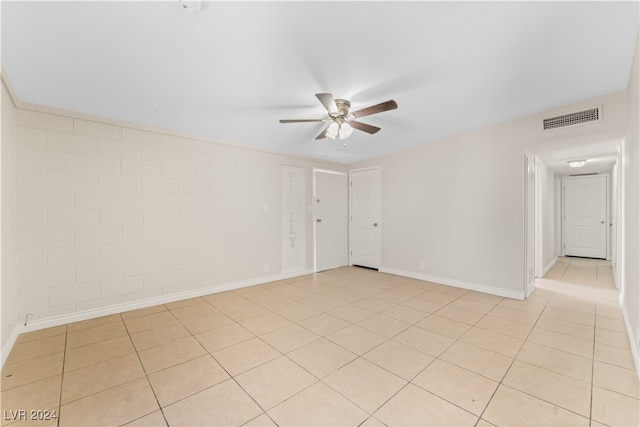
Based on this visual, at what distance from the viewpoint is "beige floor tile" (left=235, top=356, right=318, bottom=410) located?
175cm

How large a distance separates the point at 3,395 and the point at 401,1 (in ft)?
11.9

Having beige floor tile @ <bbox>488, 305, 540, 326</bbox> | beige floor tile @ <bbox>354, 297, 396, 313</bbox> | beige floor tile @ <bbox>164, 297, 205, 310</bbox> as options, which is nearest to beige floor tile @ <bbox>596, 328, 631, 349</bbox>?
beige floor tile @ <bbox>488, 305, 540, 326</bbox>

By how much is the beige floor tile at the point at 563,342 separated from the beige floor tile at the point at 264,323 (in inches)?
98.0

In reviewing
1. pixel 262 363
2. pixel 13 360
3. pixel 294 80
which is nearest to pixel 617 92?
pixel 294 80

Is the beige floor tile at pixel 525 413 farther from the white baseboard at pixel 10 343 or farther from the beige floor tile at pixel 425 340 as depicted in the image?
the white baseboard at pixel 10 343

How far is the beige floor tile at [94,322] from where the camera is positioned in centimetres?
280

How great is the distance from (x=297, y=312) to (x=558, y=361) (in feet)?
8.21

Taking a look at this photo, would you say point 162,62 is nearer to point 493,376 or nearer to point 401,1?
point 401,1

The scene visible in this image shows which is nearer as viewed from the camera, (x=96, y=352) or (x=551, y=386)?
(x=551, y=386)

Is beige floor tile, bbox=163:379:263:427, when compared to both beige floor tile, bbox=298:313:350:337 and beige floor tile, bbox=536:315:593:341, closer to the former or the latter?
beige floor tile, bbox=298:313:350:337

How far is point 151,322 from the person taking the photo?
116 inches

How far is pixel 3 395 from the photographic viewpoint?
5.80ft

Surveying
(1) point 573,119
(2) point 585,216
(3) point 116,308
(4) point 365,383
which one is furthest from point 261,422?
(2) point 585,216

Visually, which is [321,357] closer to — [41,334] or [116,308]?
[116,308]
